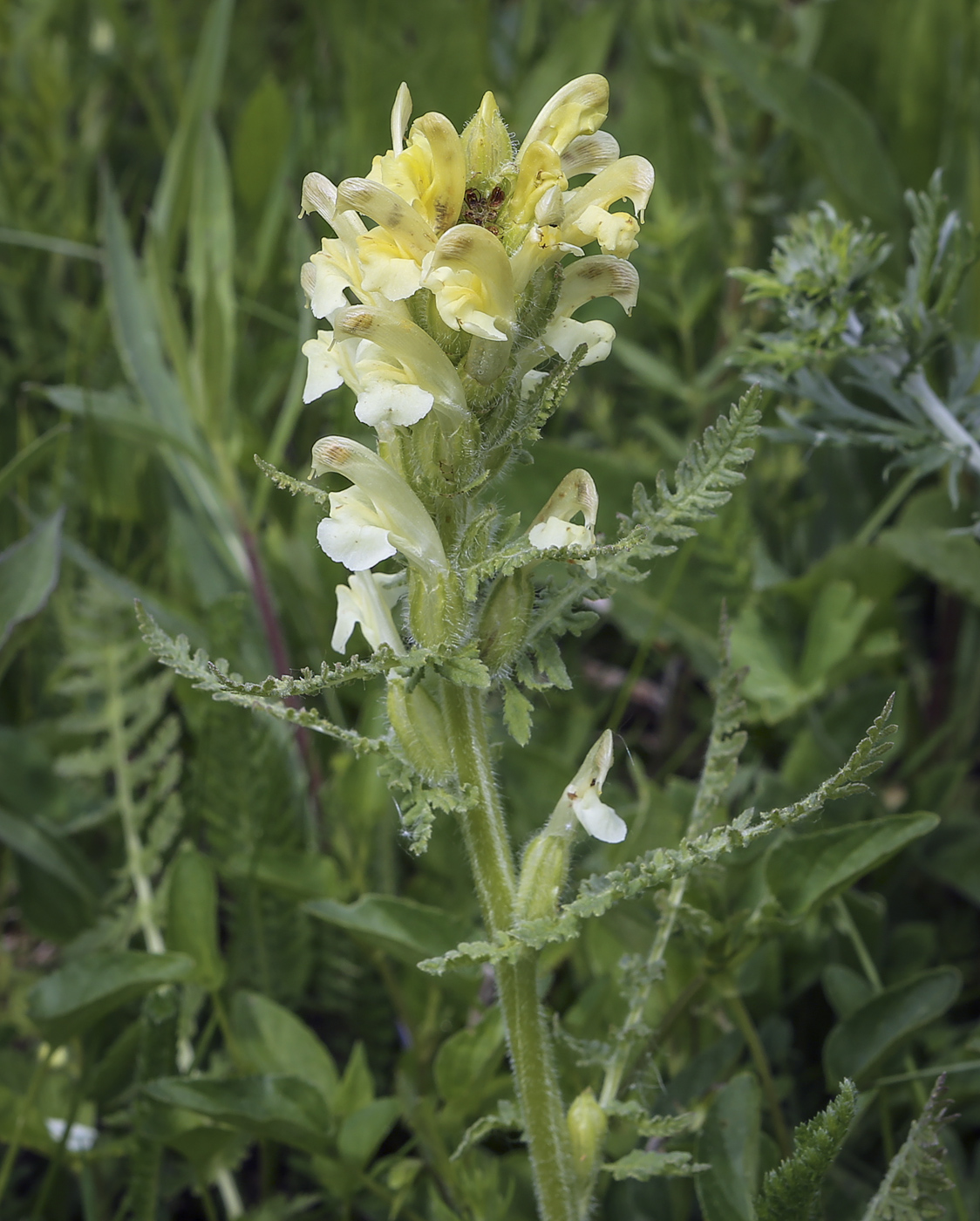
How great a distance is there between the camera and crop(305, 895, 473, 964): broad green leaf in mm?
1571

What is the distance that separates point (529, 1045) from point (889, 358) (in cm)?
111

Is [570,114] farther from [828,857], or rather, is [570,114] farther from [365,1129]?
[365,1129]

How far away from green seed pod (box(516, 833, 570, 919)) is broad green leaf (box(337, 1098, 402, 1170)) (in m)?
0.47

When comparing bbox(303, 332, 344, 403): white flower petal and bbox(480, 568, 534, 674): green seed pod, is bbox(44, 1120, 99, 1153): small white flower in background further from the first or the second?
bbox(303, 332, 344, 403): white flower petal

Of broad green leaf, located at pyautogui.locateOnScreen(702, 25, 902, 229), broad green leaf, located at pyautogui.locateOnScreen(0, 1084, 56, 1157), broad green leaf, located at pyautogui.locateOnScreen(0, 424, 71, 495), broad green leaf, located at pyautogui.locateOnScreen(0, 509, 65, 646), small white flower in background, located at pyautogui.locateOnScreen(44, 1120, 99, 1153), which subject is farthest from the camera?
broad green leaf, located at pyautogui.locateOnScreen(702, 25, 902, 229)

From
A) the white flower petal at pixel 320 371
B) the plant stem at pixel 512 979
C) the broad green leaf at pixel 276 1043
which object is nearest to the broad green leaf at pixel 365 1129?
the broad green leaf at pixel 276 1043

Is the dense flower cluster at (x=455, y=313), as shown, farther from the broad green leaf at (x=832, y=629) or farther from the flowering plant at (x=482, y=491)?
the broad green leaf at (x=832, y=629)

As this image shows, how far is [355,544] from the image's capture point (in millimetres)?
1143

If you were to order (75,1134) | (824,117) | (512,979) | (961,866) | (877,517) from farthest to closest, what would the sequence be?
1. (824,117)
2. (877,517)
3. (961,866)
4. (75,1134)
5. (512,979)

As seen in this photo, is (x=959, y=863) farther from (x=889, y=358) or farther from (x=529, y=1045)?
(x=529, y=1045)

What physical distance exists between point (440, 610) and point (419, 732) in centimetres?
14

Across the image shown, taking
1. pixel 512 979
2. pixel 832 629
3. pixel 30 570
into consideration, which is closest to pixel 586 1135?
pixel 512 979

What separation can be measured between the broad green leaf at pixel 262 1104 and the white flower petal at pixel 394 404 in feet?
2.91

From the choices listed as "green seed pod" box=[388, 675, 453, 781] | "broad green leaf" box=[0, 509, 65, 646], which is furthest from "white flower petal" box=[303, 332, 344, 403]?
"broad green leaf" box=[0, 509, 65, 646]
